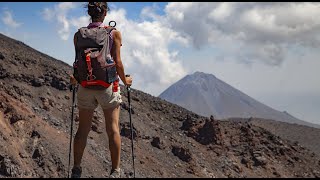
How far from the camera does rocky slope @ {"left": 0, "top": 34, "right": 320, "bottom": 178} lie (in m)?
20.8

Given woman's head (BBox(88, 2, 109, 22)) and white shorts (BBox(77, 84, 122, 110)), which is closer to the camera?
white shorts (BBox(77, 84, 122, 110))

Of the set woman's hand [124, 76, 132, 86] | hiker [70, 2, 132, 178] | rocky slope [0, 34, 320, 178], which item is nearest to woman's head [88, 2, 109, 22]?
hiker [70, 2, 132, 178]

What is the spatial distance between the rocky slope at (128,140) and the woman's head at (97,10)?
13.7 m

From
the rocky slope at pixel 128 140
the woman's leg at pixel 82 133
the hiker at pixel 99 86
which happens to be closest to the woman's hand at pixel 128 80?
the hiker at pixel 99 86

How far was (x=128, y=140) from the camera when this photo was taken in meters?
27.9

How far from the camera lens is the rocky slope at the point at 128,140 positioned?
2077cm

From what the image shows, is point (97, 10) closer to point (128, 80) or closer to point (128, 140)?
point (128, 80)

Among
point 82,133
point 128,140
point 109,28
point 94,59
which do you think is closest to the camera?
point 94,59

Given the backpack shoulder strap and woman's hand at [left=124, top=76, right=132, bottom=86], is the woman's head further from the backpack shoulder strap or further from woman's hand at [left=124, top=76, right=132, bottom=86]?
woman's hand at [left=124, top=76, right=132, bottom=86]

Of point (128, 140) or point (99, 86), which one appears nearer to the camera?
point (99, 86)

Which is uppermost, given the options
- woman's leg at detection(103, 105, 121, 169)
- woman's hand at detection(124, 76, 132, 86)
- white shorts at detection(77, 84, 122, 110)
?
woman's hand at detection(124, 76, 132, 86)

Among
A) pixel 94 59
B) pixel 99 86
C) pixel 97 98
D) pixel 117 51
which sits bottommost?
pixel 97 98

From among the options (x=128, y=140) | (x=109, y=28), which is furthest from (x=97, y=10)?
(x=128, y=140)

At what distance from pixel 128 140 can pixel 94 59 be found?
22.9 meters
